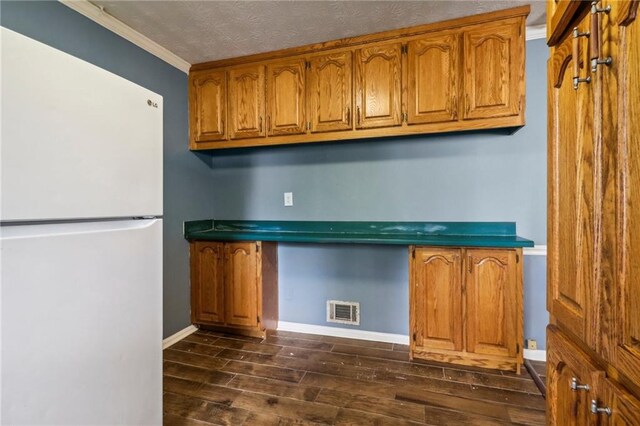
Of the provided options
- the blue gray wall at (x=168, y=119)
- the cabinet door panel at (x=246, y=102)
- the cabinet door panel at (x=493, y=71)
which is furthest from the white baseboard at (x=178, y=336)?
the cabinet door panel at (x=493, y=71)

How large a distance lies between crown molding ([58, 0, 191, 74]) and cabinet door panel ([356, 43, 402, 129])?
154 cm

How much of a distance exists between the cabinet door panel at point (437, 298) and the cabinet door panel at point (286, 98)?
1.39 meters

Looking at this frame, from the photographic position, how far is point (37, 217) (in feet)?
2.53

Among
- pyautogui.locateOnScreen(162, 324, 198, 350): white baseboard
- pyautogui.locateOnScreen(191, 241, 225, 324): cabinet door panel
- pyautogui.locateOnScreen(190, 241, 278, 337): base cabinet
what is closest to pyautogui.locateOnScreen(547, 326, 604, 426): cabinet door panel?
pyautogui.locateOnScreen(190, 241, 278, 337): base cabinet

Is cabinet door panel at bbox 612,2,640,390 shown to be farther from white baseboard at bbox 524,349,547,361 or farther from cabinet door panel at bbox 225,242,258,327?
cabinet door panel at bbox 225,242,258,327

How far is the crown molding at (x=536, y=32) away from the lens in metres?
2.05

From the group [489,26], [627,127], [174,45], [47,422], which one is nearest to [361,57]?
[489,26]

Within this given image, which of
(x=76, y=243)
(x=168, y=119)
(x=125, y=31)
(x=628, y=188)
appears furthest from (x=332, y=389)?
(x=125, y=31)

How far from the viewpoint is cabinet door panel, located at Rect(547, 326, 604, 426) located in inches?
27.2

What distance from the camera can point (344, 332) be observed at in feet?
8.28

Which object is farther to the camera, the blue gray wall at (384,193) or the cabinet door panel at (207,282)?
the cabinet door panel at (207,282)

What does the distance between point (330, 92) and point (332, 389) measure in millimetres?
2087

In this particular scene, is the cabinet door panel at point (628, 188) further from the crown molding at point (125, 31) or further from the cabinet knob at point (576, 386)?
the crown molding at point (125, 31)

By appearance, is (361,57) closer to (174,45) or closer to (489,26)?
(489,26)
